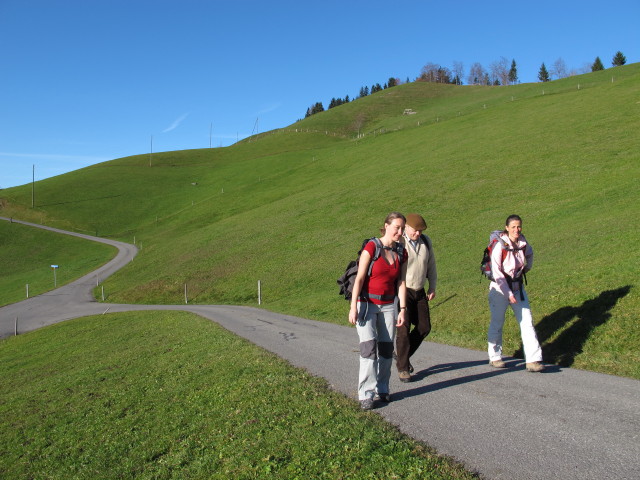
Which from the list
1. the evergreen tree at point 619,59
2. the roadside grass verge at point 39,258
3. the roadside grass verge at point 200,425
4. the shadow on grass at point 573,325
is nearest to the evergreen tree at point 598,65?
the evergreen tree at point 619,59

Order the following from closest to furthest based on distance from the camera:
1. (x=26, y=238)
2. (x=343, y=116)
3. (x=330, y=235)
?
(x=330, y=235)
(x=26, y=238)
(x=343, y=116)

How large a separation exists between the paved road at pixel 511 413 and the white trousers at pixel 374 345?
331mm

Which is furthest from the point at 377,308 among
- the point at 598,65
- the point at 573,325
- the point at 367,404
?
the point at 598,65

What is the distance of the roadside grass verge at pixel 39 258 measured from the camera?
52438mm

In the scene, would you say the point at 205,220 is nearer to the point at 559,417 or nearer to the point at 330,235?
the point at 330,235

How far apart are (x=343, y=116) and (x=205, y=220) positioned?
3379 inches

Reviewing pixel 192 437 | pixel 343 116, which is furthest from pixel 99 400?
pixel 343 116

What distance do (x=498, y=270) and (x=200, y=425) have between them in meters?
5.23

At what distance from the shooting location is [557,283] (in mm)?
13070

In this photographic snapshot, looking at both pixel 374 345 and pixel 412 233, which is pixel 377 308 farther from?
pixel 412 233

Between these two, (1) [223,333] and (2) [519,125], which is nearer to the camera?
(1) [223,333]

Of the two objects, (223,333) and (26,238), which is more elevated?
(26,238)

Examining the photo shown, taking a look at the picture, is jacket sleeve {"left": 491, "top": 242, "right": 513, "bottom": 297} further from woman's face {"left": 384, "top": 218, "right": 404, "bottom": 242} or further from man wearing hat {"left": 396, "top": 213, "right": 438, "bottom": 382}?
woman's face {"left": 384, "top": 218, "right": 404, "bottom": 242}

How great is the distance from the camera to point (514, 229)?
783 centimetres
